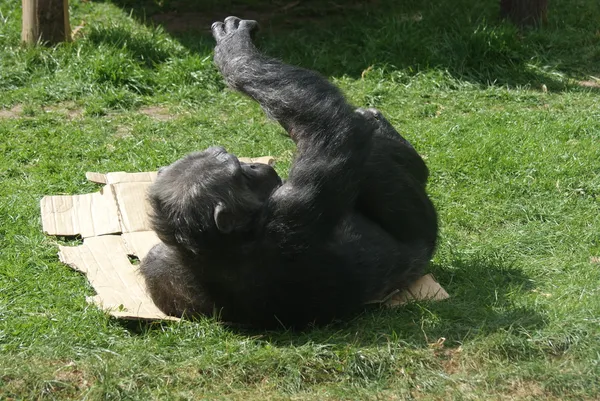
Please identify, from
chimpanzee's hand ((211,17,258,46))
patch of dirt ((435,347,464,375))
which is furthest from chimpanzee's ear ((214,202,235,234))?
chimpanzee's hand ((211,17,258,46))

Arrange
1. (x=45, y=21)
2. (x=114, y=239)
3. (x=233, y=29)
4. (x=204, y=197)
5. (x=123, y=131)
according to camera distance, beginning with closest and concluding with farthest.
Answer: (x=204, y=197), (x=233, y=29), (x=114, y=239), (x=123, y=131), (x=45, y=21)

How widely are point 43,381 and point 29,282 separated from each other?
58.7 inches

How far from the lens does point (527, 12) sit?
1142cm

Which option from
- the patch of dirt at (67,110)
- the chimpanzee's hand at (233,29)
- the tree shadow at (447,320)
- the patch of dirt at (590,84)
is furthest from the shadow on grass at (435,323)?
the patch of dirt at (590,84)

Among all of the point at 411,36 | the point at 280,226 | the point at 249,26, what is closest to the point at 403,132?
the point at 411,36

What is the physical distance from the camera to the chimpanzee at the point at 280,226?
5.12 meters

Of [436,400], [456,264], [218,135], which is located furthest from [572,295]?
[218,135]

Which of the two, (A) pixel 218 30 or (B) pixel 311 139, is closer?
(B) pixel 311 139

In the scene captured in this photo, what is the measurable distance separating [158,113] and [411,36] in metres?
3.37

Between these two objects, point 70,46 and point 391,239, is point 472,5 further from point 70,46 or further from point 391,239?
point 391,239

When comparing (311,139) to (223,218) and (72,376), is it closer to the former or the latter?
(223,218)

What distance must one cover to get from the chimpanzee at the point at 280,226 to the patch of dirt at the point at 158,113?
12.4ft

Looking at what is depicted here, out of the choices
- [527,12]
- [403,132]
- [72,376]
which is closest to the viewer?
[72,376]

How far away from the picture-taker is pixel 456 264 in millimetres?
6348
